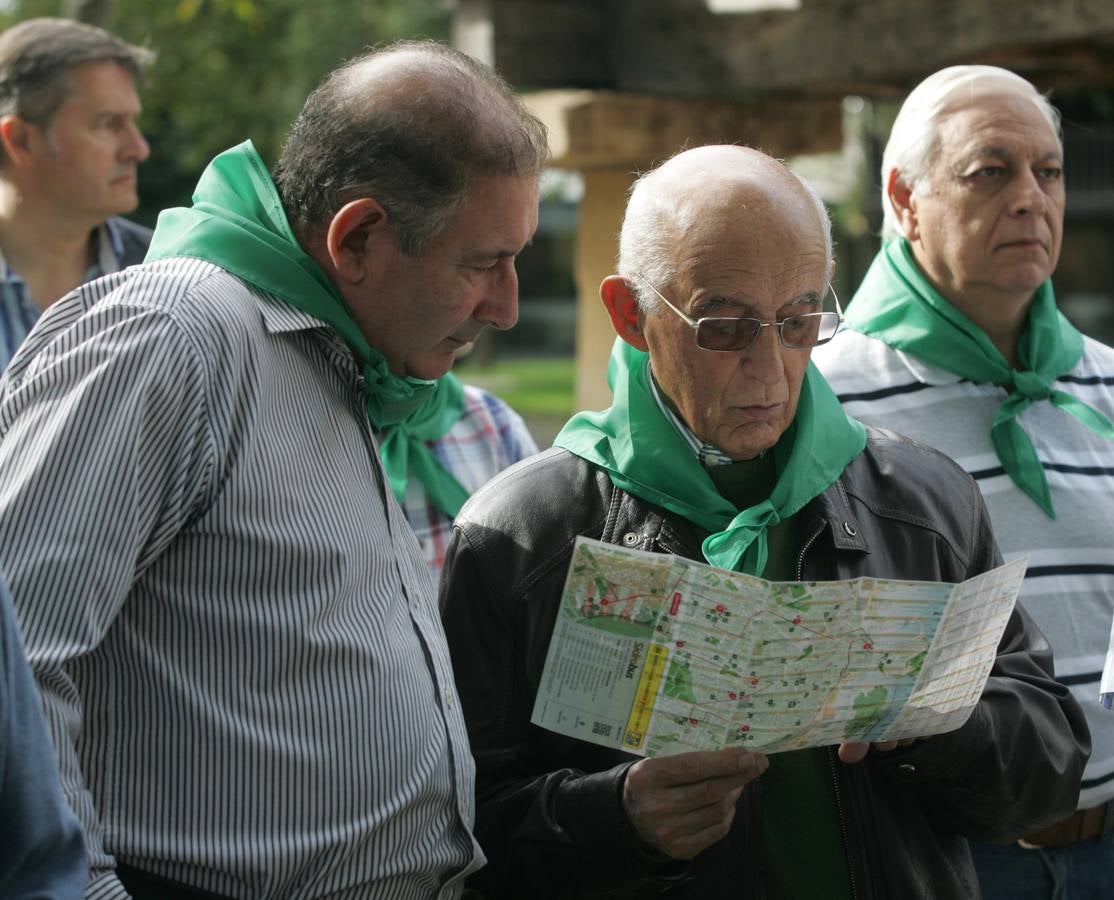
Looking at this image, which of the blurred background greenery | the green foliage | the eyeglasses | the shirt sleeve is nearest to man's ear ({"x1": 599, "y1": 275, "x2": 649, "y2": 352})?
the eyeglasses

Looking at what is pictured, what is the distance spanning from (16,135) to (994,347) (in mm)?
3009

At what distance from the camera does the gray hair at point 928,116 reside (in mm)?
3352

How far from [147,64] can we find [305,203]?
312 centimetres

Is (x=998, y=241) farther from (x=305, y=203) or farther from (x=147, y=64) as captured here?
(x=147, y=64)

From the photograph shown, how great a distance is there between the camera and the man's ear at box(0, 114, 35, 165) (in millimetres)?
4449

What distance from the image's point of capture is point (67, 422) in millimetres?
1812

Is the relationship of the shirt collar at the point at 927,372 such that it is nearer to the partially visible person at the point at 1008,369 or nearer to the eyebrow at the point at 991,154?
the partially visible person at the point at 1008,369

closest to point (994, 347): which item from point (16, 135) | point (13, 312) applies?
point (13, 312)

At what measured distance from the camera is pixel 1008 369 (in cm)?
321

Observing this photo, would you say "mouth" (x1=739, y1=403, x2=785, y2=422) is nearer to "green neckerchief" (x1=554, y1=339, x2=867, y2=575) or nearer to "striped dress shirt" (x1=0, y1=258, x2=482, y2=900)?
"green neckerchief" (x1=554, y1=339, x2=867, y2=575)

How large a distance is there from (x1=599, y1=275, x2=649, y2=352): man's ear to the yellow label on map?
805 mm

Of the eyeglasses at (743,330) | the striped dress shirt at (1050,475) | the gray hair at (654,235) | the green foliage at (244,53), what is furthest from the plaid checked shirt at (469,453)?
the green foliage at (244,53)

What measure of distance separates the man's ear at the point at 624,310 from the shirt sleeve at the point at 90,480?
0.94m

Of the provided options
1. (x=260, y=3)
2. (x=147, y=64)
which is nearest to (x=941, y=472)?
(x=147, y=64)
